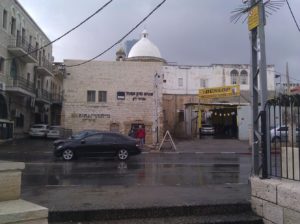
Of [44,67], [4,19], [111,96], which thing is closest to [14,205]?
[4,19]

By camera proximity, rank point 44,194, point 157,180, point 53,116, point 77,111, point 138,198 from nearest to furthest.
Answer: point 138,198, point 44,194, point 157,180, point 77,111, point 53,116

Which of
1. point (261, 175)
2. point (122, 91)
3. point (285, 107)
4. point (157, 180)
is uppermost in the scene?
point (122, 91)

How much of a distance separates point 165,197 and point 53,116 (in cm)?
4860

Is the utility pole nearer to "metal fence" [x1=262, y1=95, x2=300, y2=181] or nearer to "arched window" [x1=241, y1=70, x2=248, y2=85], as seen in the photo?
"metal fence" [x1=262, y1=95, x2=300, y2=181]

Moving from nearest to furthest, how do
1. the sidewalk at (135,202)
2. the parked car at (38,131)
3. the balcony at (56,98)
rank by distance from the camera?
1. the sidewalk at (135,202)
2. the parked car at (38,131)
3. the balcony at (56,98)

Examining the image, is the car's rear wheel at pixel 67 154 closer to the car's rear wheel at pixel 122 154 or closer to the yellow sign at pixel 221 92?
the car's rear wheel at pixel 122 154

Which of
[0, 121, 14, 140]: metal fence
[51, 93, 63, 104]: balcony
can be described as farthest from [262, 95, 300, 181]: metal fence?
[51, 93, 63, 104]: balcony

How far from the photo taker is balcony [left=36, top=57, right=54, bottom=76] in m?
45.6

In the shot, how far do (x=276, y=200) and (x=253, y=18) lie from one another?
376 centimetres

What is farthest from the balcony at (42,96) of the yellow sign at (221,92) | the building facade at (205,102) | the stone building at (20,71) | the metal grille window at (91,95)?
the yellow sign at (221,92)

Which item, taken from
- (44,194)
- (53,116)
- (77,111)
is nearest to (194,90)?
(53,116)

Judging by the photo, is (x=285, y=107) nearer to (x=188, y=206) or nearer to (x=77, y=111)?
(x=188, y=206)

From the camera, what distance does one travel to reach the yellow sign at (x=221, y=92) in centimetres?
4022

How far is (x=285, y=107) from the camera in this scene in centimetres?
678
